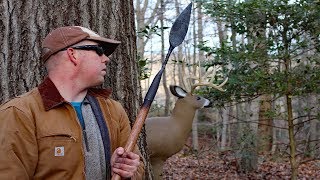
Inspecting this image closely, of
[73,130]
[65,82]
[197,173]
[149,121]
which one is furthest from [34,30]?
[197,173]

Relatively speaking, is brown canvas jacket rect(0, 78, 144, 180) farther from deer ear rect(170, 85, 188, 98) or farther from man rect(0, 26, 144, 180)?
deer ear rect(170, 85, 188, 98)

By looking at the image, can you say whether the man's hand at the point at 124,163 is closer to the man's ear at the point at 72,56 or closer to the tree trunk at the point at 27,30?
the man's ear at the point at 72,56

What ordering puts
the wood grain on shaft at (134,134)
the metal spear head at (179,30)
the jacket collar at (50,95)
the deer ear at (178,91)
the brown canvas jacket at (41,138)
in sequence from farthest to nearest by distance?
the deer ear at (178,91)
the metal spear head at (179,30)
the wood grain on shaft at (134,134)
the jacket collar at (50,95)
the brown canvas jacket at (41,138)

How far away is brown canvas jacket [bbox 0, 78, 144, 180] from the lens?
6.79ft

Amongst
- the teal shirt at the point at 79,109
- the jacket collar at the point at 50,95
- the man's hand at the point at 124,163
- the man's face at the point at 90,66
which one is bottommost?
the man's hand at the point at 124,163

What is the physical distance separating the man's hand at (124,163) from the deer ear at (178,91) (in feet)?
15.2

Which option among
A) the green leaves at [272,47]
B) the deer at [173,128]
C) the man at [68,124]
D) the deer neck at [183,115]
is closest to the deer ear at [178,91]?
the deer at [173,128]

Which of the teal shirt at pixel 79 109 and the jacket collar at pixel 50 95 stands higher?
the jacket collar at pixel 50 95

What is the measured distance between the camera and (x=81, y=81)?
2.33 meters

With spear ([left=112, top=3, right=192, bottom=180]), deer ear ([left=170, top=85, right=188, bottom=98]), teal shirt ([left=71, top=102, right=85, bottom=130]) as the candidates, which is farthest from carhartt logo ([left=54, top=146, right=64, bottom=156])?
deer ear ([left=170, top=85, right=188, bottom=98])

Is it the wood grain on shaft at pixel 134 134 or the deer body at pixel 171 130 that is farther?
the deer body at pixel 171 130

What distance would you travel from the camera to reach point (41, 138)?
215 cm

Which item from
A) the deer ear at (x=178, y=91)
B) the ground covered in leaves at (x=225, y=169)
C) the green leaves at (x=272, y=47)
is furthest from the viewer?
the ground covered in leaves at (x=225, y=169)

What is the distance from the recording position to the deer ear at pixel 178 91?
273 inches
